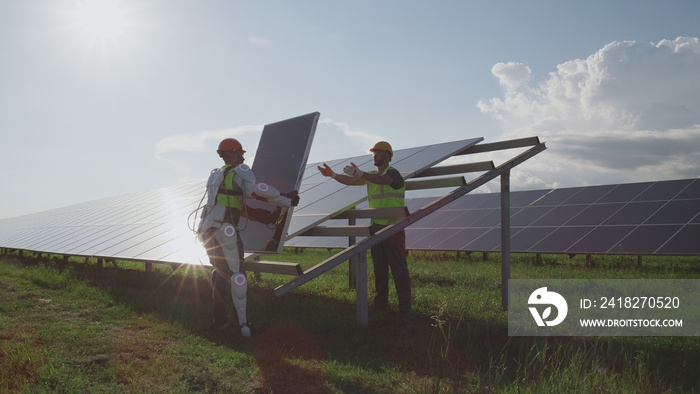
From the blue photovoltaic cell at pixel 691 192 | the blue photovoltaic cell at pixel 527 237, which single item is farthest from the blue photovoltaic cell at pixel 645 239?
the blue photovoltaic cell at pixel 691 192

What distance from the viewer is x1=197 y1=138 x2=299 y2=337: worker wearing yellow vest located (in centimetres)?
604

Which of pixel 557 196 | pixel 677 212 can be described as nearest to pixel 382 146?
pixel 677 212

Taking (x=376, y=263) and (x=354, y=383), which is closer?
(x=354, y=383)

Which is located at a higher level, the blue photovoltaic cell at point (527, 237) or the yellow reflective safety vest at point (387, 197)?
the yellow reflective safety vest at point (387, 197)

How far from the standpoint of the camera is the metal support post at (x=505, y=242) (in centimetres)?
733

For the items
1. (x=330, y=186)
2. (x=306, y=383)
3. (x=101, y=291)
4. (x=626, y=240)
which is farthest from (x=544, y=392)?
(x=626, y=240)

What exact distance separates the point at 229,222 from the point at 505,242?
4.27 m

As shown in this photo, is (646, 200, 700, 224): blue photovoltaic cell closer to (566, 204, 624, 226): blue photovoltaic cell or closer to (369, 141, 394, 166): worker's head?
(566, 204, 624, 226): blue photovoltaic cell

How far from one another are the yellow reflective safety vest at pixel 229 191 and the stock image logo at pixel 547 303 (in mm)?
4233

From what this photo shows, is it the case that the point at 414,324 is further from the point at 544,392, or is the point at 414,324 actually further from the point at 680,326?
the point at 680,326

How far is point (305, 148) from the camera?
6.68m

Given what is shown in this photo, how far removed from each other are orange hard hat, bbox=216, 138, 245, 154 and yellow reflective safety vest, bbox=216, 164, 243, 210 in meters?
0.27

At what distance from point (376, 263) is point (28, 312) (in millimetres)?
5700

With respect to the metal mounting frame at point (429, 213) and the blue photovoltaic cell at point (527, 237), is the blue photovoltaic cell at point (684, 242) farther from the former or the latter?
the metal mounting frame at point (429, 213)
